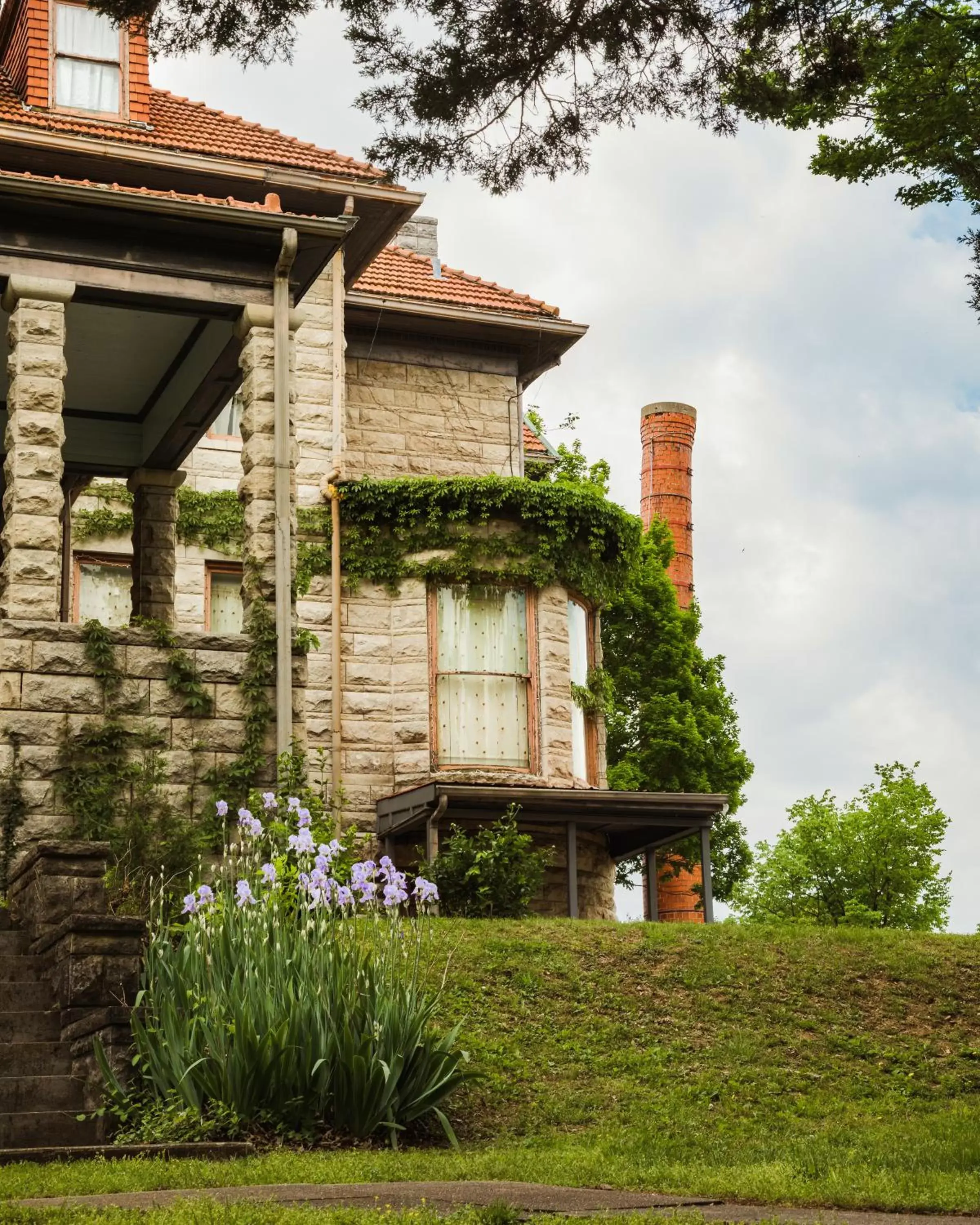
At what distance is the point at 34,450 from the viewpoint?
14.1 meters

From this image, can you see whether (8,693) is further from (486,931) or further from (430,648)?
(430,648)

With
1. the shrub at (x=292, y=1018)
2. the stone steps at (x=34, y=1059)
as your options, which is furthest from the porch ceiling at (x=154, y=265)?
the stone steps at (x=34, y=1059)

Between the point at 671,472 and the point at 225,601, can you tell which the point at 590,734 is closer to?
the point at 225,601

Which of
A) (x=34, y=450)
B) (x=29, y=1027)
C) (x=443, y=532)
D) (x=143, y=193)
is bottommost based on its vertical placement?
(x=29, y=1027)

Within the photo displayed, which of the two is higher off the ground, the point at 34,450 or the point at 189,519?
the point at 189,519

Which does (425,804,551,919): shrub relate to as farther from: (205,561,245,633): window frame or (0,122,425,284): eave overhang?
(0,122,425,284): eave overhang

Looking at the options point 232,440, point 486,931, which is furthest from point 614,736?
point 486,931

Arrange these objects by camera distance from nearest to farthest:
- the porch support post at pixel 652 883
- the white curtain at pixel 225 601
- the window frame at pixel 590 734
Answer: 1. the porch support post at pixel 652 883
2. the window frame at pixel 590 734
3. the white curtain at pixel 225 601

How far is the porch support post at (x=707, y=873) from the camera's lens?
19203mm

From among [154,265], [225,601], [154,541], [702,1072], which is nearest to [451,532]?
[225,601]

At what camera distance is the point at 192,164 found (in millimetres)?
20438

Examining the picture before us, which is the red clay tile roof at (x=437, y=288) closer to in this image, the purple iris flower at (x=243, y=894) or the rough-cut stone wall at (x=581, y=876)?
the rough-cut stone wall at (x=581, y=876)

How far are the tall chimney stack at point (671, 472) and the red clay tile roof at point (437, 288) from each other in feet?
38.5

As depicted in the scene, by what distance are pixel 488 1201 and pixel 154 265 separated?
9812 mm
